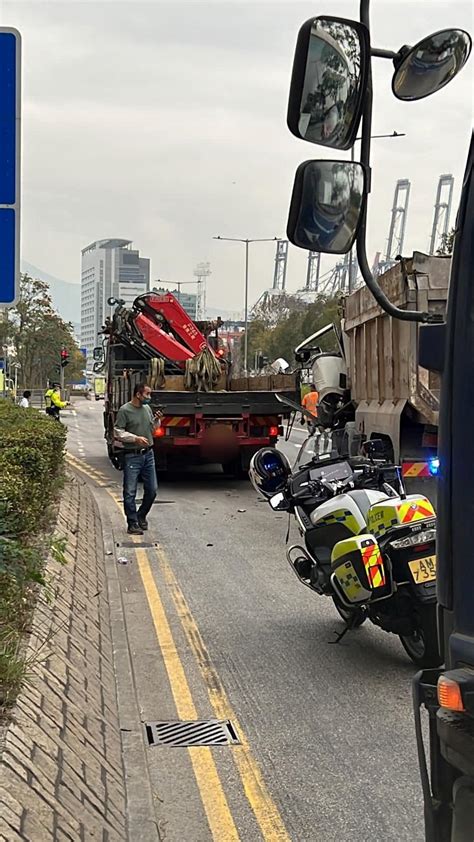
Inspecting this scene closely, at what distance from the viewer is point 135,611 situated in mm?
8188

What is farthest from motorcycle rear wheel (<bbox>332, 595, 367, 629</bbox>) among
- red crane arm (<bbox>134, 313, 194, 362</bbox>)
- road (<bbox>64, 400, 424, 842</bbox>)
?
red crane arm (<bbox>134, 313, 194, 362</bbox>)

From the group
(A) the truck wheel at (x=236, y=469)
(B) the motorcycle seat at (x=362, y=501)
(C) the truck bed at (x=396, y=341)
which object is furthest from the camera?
(A) the truck wheel at (x=236, y=469)

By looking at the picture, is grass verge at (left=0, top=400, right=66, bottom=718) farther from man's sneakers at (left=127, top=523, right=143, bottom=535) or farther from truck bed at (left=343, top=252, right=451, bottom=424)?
truck bed at (left=343, top=252, right=451, bottom=424)

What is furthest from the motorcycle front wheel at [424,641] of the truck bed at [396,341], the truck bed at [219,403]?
the truck bed at [219,403]

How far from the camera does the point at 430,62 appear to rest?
2881 mm

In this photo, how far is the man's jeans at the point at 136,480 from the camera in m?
11.8

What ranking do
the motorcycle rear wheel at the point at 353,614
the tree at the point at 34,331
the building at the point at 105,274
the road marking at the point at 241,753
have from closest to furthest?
the road marking at the point at 241,753 < the motorcycle rear wheel at the point at 353,614 < the tree at the point at 34,331 < the building at the point at 105,274

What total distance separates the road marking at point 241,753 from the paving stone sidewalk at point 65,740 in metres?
0.59

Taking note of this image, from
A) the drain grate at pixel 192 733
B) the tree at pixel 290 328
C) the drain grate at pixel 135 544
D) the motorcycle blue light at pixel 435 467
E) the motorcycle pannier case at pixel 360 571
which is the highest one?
the tree at pixel 290 328

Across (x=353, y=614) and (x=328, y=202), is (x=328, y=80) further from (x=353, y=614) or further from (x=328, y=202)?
(x=353, y=614)

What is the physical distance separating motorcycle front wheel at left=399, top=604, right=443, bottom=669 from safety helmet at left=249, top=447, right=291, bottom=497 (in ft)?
4.57

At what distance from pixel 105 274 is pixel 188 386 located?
168 metres

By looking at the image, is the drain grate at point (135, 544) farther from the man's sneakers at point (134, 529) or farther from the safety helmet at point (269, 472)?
the safety helmet at point (269, 472)

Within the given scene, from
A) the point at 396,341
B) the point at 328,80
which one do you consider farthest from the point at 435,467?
the point at 396,341
